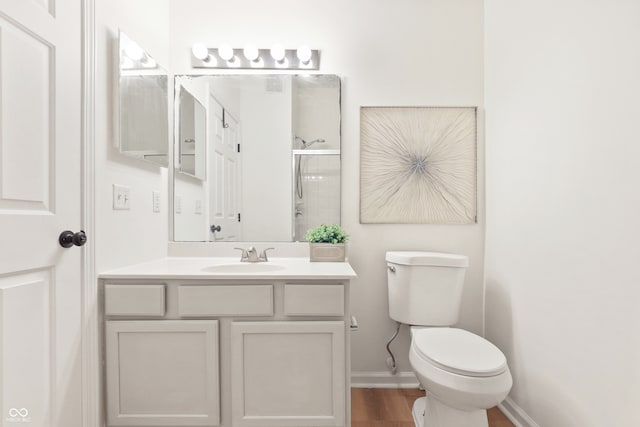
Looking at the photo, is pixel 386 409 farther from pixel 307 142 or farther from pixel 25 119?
pixel 25 119

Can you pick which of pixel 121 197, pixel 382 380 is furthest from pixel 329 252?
pixel 121 197

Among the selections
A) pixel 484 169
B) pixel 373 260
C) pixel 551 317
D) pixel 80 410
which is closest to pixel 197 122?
pixel 373 260

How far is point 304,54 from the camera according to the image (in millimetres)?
1974

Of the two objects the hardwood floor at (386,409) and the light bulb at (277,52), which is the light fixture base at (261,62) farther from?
the hardwood floor at (386,409)

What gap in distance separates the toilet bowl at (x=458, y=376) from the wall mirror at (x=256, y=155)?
916 millimetres

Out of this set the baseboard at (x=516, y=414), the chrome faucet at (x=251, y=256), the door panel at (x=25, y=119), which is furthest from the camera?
the chrome faucet at (x=251, y=256)

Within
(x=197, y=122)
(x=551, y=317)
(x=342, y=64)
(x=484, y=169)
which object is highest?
(x=342, y=64)

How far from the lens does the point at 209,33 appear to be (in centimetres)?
202

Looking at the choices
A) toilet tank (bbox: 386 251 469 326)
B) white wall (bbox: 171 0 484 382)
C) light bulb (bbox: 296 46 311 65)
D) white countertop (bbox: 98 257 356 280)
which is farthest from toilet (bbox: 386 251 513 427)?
light bulb (bbox: 296 46 311 65)

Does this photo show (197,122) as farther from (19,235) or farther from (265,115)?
(19,235)

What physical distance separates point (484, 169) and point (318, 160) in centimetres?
99

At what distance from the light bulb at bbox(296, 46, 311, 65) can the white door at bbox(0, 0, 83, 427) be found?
105 centimetres

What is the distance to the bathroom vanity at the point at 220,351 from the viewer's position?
141 cm

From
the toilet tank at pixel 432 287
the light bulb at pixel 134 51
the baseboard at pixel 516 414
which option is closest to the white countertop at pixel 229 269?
the toilet tank at pixel 432 287
